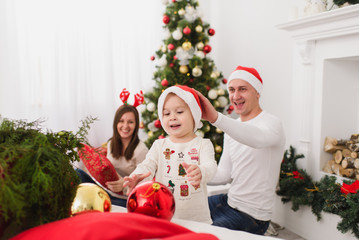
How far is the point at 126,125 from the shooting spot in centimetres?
264

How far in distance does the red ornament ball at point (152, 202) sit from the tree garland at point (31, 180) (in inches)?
7.3

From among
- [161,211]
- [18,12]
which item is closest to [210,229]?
[161,211]

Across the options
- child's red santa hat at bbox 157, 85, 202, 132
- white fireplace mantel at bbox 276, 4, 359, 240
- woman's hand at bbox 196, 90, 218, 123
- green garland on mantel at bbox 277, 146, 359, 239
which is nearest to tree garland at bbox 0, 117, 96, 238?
child's red santa hat at bbox 157, 85, 202, 132

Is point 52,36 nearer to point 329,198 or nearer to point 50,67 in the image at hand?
point 50,67

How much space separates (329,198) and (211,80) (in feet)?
5.86

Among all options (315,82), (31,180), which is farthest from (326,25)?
(31,180)

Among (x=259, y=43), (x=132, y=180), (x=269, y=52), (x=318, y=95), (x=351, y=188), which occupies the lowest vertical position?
(x=351, y=188)

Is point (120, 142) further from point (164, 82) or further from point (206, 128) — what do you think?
point (206, 128)

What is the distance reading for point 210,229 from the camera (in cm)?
87

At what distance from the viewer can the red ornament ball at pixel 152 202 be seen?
865 millimetres

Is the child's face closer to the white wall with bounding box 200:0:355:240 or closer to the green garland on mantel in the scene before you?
the green garland on mantel

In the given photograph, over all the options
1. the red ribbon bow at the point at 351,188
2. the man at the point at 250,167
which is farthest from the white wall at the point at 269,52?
the man at the point at 250,167

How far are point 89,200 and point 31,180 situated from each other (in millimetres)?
220

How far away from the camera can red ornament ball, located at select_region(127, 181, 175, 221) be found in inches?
34.0
